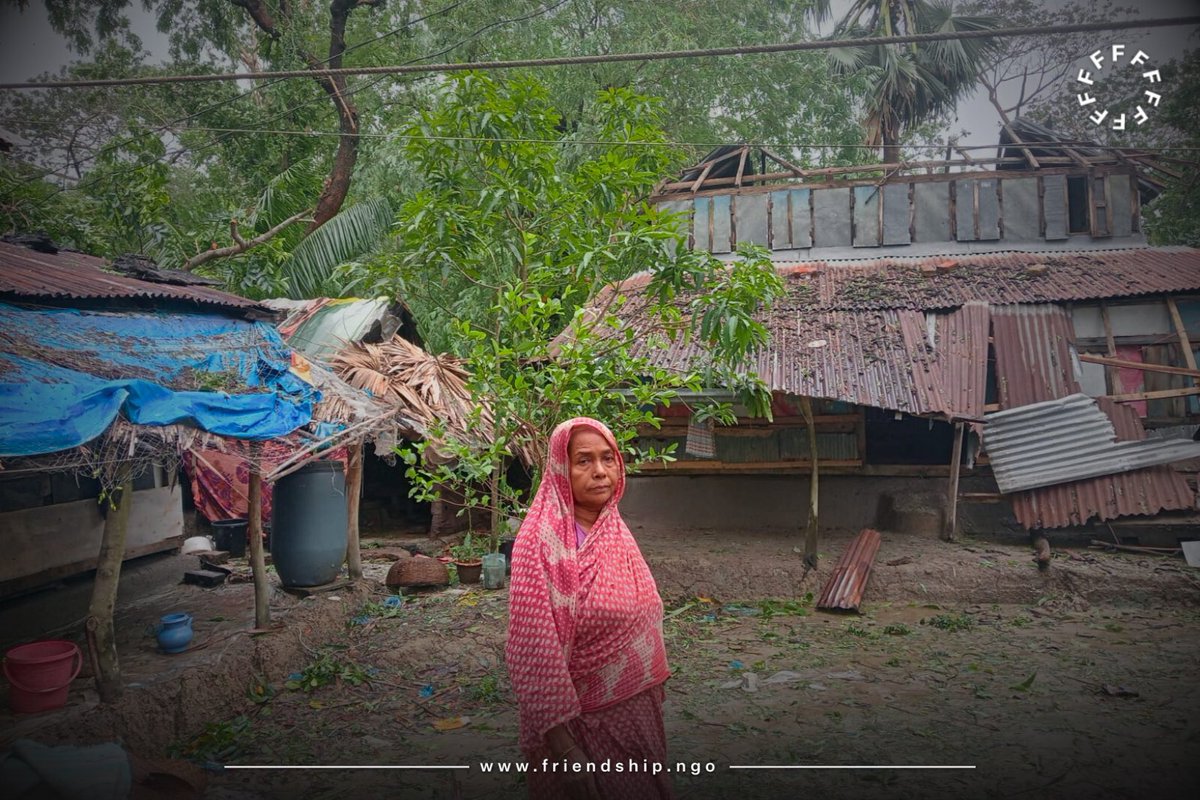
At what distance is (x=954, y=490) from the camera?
8227 mm

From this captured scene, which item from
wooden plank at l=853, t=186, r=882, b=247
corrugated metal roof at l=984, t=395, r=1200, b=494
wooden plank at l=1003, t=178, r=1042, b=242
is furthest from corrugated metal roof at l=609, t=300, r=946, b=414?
wooden plank at l=1003, t=178, r=1042, b=242

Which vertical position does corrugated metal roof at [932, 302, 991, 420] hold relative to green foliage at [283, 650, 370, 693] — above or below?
above

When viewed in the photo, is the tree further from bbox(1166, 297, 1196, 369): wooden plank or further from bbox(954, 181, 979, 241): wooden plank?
bbox(954, 181, 979, 241): wooden plank

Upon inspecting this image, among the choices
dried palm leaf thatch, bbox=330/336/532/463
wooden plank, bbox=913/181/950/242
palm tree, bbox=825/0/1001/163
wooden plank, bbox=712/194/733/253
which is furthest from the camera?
palm tree, bbox=825/0/1001/163

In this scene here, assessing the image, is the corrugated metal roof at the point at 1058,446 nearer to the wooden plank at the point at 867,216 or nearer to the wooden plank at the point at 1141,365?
the wooden plank at the point at 1141,365

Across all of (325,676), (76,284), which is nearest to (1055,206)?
(325,676)

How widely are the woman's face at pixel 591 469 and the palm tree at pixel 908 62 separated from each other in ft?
36.1

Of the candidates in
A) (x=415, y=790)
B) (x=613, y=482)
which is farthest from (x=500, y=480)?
(x=613, y=482)

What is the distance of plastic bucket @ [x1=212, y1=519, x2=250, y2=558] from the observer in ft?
31.4

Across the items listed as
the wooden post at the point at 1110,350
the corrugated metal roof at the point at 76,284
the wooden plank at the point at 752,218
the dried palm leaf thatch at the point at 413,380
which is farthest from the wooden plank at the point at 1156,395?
the corrugated metal roof at the point at 76,284

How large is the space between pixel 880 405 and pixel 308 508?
5.92 m

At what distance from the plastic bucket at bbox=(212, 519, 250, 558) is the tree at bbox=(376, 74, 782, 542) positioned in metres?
4.75

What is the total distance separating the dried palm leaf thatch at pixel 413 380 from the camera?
9500 millimetres

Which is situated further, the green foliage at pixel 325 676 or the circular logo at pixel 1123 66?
the green foliage at pixel 325 676
